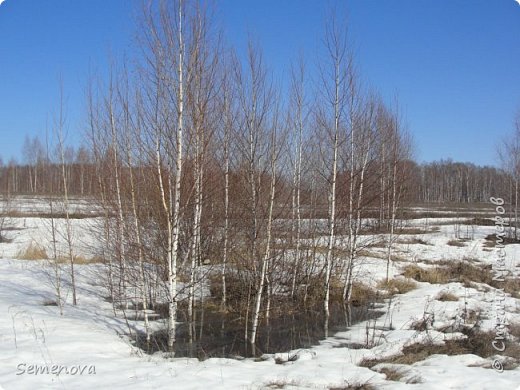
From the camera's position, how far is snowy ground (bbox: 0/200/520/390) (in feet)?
17.5

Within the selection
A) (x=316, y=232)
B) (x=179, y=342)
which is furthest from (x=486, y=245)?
(x=179, y=342)

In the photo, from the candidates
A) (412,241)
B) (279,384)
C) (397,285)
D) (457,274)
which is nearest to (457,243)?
(412,241)

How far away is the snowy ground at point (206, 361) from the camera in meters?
5.35

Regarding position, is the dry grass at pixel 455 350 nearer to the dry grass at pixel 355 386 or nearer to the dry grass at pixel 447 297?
the dry grass at pixel 355 386

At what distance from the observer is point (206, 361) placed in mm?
6457

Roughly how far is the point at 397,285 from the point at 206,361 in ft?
25.9

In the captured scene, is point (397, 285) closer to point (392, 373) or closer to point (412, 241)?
point (392, 373)

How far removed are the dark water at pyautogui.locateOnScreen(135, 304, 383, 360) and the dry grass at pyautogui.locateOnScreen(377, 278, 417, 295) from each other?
1.91 metres

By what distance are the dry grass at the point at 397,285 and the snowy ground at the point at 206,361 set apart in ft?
3.28

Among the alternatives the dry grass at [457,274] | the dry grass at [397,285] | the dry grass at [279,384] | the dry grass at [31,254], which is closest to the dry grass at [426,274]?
the dry grass at [457,274]

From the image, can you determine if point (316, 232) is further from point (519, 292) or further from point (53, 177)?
point (53, 177)

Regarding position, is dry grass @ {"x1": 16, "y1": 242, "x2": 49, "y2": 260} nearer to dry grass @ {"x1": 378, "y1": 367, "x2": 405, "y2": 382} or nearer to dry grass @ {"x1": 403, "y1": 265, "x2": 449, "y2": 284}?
dry grass @ {"x1": 403, "y1": 265, "x2": 449, "y2": 284}

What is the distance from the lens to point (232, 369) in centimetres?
596

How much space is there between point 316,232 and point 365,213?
70.4 inches
